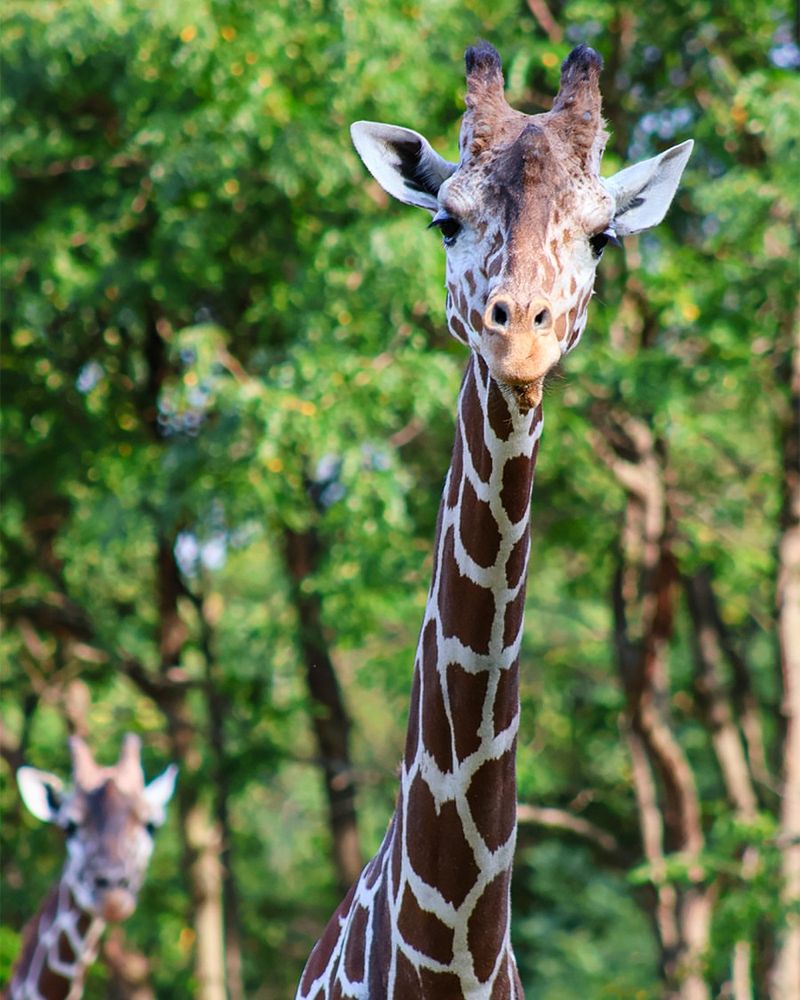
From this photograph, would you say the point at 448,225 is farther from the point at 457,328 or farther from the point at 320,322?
the point at 320,322

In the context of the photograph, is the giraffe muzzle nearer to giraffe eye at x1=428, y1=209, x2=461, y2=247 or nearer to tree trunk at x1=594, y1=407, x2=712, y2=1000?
giraffe eye at x1=428, y1=209, x2=461, y2=247

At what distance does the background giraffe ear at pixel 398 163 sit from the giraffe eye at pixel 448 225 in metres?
0.46

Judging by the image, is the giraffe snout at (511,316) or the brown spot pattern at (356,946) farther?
the brown spot pattern at (356,946)

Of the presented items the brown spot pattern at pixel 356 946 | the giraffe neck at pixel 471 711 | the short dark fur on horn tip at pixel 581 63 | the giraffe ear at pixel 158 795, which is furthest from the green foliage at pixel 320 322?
the giraffe neck at pixel 471 711

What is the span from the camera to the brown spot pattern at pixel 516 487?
3840mm

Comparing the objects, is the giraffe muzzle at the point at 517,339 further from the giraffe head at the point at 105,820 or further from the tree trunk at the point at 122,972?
the tree trunk at the point at 122,972

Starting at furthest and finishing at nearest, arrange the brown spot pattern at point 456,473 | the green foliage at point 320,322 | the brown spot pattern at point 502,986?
the green foliage at point 320,322 → the brown spot pattern at point 502,986 → the brown spot pattern at point 456,473

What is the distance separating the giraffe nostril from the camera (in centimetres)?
341

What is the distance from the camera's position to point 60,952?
1027 centimetres

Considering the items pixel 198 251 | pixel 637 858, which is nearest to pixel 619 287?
pixel 198 251

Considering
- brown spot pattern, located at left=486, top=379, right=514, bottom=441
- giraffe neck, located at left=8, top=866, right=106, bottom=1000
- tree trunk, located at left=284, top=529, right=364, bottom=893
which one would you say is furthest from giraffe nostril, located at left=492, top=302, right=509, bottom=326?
tree trunk, located at left=284, top=529, right=364, bottom=893

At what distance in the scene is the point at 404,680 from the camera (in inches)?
457

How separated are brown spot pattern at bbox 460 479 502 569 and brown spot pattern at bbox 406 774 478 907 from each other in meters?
0.66

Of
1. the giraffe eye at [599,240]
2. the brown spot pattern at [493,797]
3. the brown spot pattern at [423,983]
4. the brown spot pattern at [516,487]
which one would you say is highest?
the giraffe eye at [599,240]
